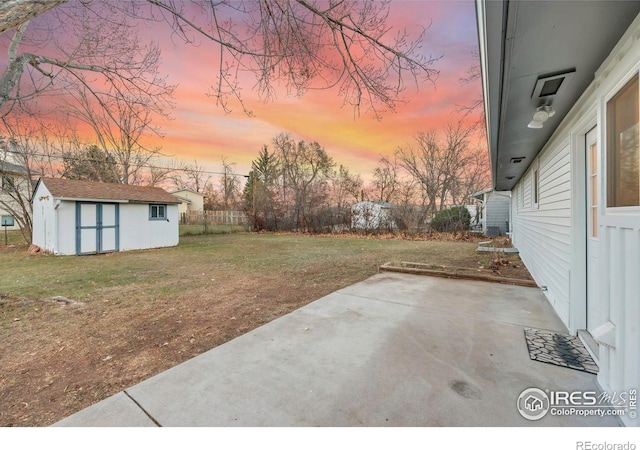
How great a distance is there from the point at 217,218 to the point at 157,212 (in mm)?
7637

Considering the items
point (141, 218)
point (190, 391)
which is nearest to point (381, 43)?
point (190, 391)

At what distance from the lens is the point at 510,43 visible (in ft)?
5.58

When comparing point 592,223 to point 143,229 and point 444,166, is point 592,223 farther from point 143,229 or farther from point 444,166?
point 444,166

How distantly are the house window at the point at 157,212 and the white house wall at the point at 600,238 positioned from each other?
502 inches

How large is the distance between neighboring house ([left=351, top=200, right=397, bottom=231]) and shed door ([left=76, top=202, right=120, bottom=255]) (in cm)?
1155

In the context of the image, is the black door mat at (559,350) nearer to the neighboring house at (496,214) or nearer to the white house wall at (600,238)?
the white house wall at (600,238)

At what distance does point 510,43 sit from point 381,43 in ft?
6.05

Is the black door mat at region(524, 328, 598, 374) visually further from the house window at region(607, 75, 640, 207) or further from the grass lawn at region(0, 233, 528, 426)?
the grass lawn at region(0, 233, 528, 426)

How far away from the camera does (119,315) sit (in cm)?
365

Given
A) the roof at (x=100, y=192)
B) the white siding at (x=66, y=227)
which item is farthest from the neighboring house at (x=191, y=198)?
the white siding at (x=66, y=227)

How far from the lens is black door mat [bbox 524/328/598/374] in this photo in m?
2.22

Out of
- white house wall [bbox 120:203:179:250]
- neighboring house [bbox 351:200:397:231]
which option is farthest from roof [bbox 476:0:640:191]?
neighboring house [bbox 351:200:397:231]

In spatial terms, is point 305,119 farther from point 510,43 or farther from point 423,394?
point 423,394

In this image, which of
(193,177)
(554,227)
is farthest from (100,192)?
(193,177)
